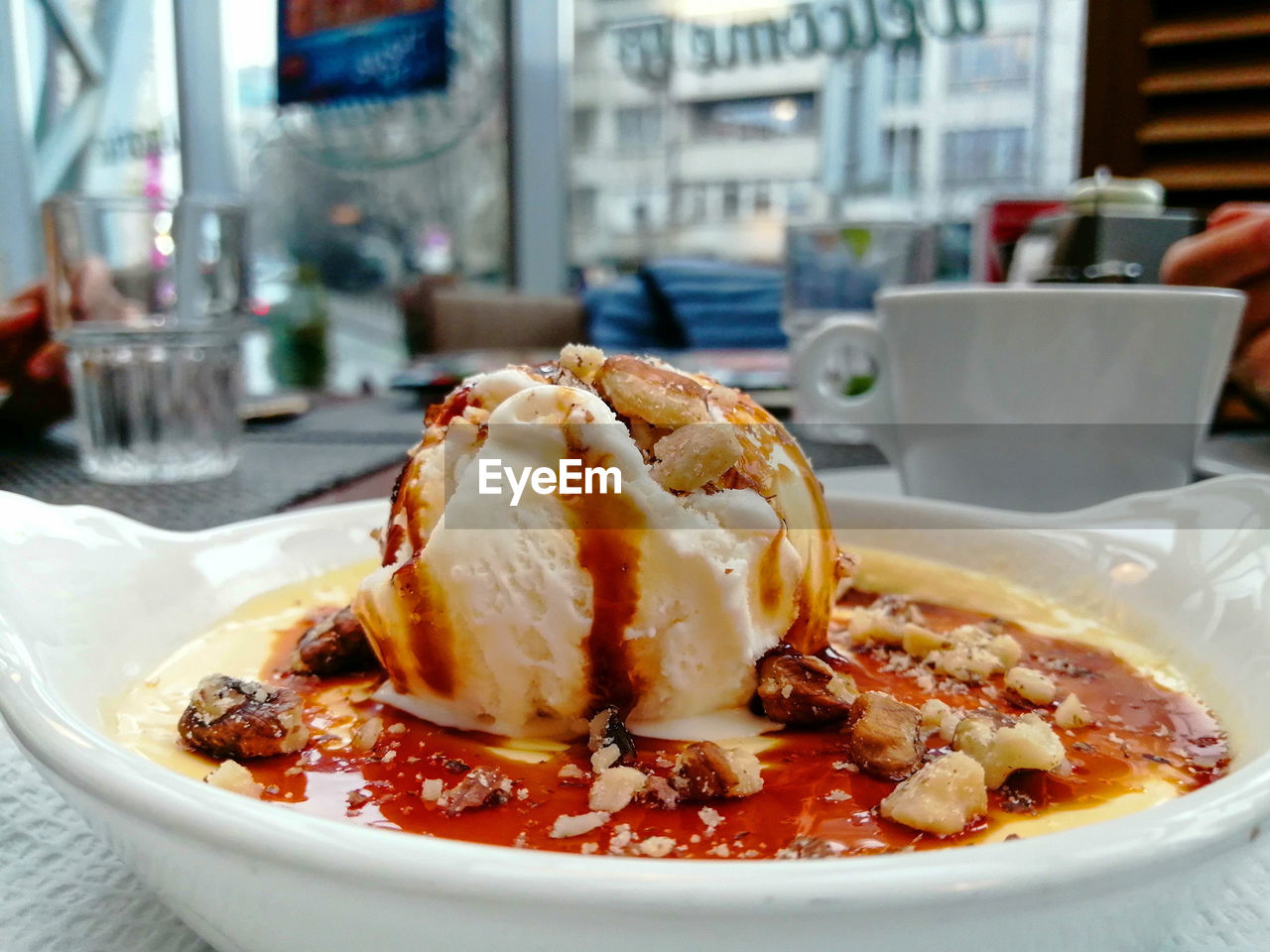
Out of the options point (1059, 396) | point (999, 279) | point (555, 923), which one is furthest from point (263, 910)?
point (999, 279)

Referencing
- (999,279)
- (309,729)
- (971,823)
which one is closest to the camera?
(971,823)

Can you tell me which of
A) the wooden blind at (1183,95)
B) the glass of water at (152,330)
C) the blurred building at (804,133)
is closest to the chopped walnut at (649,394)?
the glass of water at (152,330)

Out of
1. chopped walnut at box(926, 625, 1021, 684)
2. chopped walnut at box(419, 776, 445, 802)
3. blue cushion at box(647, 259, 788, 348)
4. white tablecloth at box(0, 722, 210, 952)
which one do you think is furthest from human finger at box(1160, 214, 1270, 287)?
blue cushion at box(647, 259, 788, 348)

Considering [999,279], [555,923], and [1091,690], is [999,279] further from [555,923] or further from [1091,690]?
[555,923]

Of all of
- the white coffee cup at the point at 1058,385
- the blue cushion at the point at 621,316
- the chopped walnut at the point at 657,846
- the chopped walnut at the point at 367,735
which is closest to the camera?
the chopped walnut at the point at 657,846

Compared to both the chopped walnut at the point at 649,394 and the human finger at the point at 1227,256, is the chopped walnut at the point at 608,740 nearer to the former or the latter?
the chopped walnut at the point at 649,394

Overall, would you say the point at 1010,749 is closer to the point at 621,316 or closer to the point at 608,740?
the point at 608,740
